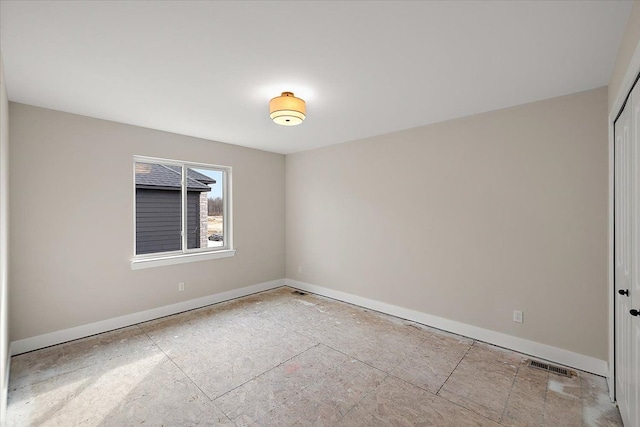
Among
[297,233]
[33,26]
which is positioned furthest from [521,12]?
[297,233]

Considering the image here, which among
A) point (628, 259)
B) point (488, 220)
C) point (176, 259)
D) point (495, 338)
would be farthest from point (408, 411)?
point (176, 259)

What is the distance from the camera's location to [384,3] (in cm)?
153

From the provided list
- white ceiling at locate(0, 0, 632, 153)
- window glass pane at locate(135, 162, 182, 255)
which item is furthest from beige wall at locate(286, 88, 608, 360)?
window glass pane at locate(135, 162, 182, 255)

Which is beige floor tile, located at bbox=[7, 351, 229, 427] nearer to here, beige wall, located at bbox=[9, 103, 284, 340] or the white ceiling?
beige wall, located at bbox=[9, 103, 284, 340]

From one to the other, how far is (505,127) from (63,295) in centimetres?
510

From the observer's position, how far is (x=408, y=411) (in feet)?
6.82

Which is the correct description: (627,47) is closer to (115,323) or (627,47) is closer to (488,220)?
(488,220)

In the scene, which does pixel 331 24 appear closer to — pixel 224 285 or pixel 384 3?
pixel 384 3

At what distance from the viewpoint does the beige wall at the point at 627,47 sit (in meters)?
1.46

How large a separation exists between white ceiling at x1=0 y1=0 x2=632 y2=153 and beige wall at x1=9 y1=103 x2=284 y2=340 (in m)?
0.35

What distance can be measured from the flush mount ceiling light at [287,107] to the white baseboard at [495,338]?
9.31 ft

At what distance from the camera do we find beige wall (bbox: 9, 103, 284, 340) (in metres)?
2.91

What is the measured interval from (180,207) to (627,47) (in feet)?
15.5

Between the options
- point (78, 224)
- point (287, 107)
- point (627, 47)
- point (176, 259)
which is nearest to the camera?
point (627, 47)
